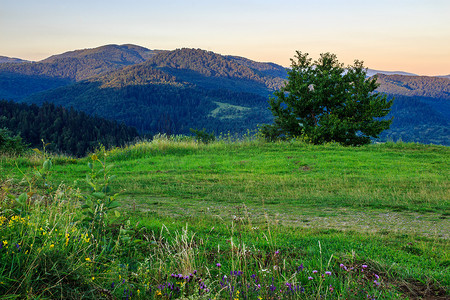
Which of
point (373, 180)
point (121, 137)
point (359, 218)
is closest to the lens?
point (359, 218)

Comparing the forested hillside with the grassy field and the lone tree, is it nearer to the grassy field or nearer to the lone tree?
the lone tree

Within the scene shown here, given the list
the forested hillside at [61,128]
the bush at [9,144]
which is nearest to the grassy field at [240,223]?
the bush at [9,144]

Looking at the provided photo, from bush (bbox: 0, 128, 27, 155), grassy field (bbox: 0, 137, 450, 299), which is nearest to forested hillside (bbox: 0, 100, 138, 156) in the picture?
bush (bbox: 0, 128, 27, 155)

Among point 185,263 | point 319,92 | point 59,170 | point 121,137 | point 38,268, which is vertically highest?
point 319,92

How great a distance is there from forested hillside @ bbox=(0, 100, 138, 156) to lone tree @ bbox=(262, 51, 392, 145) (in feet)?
224

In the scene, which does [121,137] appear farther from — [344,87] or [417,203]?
[417,203]

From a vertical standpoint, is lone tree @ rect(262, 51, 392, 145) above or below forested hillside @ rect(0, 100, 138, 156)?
above

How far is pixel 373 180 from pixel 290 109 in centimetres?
1327

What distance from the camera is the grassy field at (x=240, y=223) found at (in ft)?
10.3

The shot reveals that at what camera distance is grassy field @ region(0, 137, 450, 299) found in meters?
3.13

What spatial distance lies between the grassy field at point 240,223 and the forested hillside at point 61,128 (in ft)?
248

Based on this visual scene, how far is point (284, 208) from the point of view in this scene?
8.32 metres

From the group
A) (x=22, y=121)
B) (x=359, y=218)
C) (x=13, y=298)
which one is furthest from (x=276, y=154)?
(x=22, y=121)

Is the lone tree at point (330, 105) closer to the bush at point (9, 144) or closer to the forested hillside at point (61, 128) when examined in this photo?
the bush at point (9, 144)
